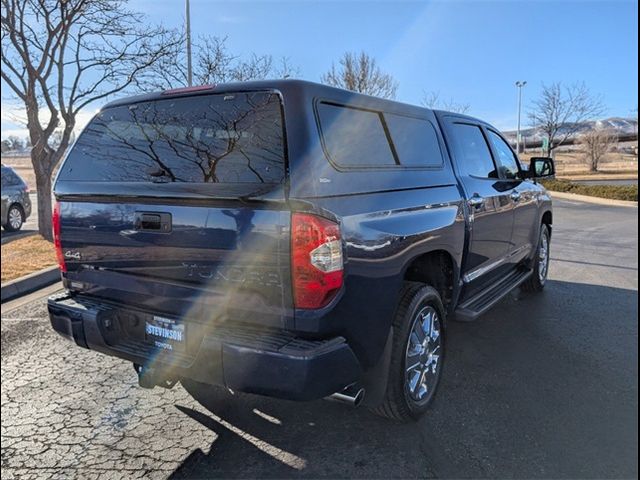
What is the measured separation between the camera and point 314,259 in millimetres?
2232

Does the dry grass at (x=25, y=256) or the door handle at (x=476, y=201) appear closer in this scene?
the door handle at (x=476, y=201)

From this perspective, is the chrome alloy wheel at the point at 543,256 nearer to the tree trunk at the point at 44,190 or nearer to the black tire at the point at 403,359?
the black tire at the point at 403,359

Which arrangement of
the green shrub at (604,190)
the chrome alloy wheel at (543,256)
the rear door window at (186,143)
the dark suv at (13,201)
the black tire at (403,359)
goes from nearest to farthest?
the rear door window at (186,143), the black tire at (403,359), the chrome alloy wheel at (543,256), the dark suv at (13,201), the green shrub at (604,190)

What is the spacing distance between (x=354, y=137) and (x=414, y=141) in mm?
753

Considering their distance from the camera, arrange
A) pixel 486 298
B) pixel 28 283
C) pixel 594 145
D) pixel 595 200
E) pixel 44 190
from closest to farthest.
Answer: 1. pixel 486 298
2. pixel 28 283
3. pixel 44 190
4. pixel 595 200
5. pixel 594 145

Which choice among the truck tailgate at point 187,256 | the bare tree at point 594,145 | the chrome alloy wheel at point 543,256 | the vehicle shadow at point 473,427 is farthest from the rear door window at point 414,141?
the bare tree at point 594,145

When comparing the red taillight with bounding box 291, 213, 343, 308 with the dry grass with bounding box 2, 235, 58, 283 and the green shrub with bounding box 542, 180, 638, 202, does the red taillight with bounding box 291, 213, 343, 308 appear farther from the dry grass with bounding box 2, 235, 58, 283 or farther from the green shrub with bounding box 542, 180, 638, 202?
the green shrub with bounding box 542, 180, 638, 202

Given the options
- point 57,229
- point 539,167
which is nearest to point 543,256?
point 539,167

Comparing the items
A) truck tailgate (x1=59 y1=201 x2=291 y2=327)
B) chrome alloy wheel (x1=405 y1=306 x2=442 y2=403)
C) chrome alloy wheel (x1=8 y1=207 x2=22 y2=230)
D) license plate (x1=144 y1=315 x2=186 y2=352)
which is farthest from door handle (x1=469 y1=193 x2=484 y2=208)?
chrome alloy wheel (x1=8 y1=207 x2=22 y2=230)

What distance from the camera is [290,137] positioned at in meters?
2.35

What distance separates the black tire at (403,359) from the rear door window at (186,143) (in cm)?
108

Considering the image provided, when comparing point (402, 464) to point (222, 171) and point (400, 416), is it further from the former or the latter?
point (222, 171)

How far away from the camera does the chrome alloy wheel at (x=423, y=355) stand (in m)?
2.94

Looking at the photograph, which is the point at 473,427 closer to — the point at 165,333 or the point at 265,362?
the point at 265,362
